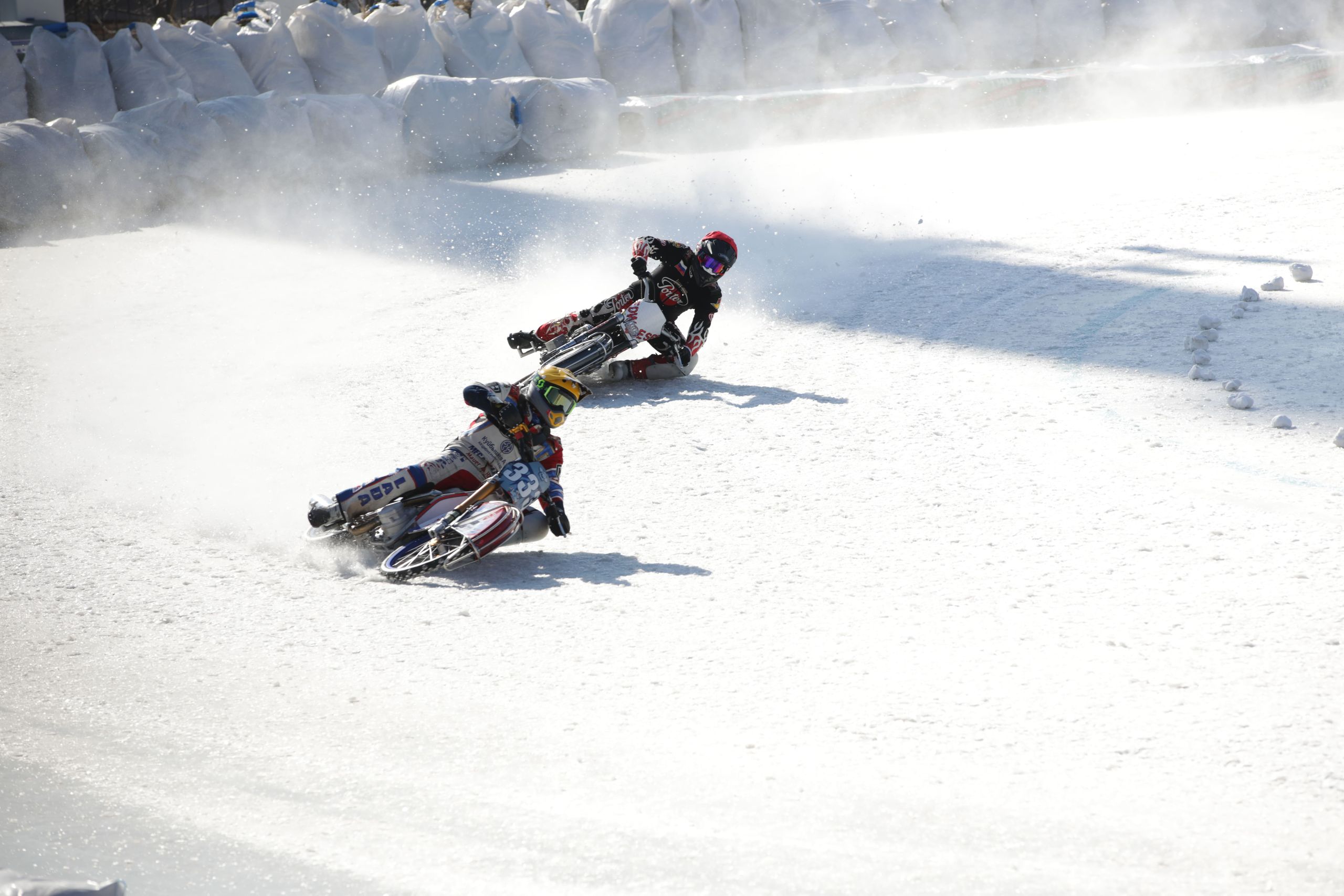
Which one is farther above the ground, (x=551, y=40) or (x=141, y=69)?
(x=551, y=40)

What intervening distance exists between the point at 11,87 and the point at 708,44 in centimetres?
1039

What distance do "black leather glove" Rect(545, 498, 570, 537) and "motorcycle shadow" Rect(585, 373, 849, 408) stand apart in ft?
8.57

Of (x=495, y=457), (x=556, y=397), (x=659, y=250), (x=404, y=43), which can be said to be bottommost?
(x=495, y=457)

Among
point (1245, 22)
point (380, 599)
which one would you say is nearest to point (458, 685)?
point (380, 599)

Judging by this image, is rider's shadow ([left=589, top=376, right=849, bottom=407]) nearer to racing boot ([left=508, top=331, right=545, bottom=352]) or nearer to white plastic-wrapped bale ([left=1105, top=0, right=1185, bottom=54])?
racing boot ([left=508, top=331, right=545, bottom=352])

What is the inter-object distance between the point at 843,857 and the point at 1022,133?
1682 centimetres

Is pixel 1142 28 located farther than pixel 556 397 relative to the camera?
Yes

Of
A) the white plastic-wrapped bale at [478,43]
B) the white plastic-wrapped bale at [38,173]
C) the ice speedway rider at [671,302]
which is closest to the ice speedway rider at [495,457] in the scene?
the ice speedway rider at [671,302]

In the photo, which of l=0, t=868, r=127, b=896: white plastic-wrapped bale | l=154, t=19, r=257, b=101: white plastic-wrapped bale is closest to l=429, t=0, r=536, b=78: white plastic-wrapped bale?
l=154, t=19, r=257, b=101: white plastic-wrapped bale

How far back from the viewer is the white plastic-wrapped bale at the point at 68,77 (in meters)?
14.2

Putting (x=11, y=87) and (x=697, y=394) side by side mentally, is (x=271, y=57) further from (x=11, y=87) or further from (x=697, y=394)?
(x=697, y=394)

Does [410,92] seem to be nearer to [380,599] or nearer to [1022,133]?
[1022,133]

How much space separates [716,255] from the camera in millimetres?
8273

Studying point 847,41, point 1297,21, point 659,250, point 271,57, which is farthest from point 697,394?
point 1297,21
